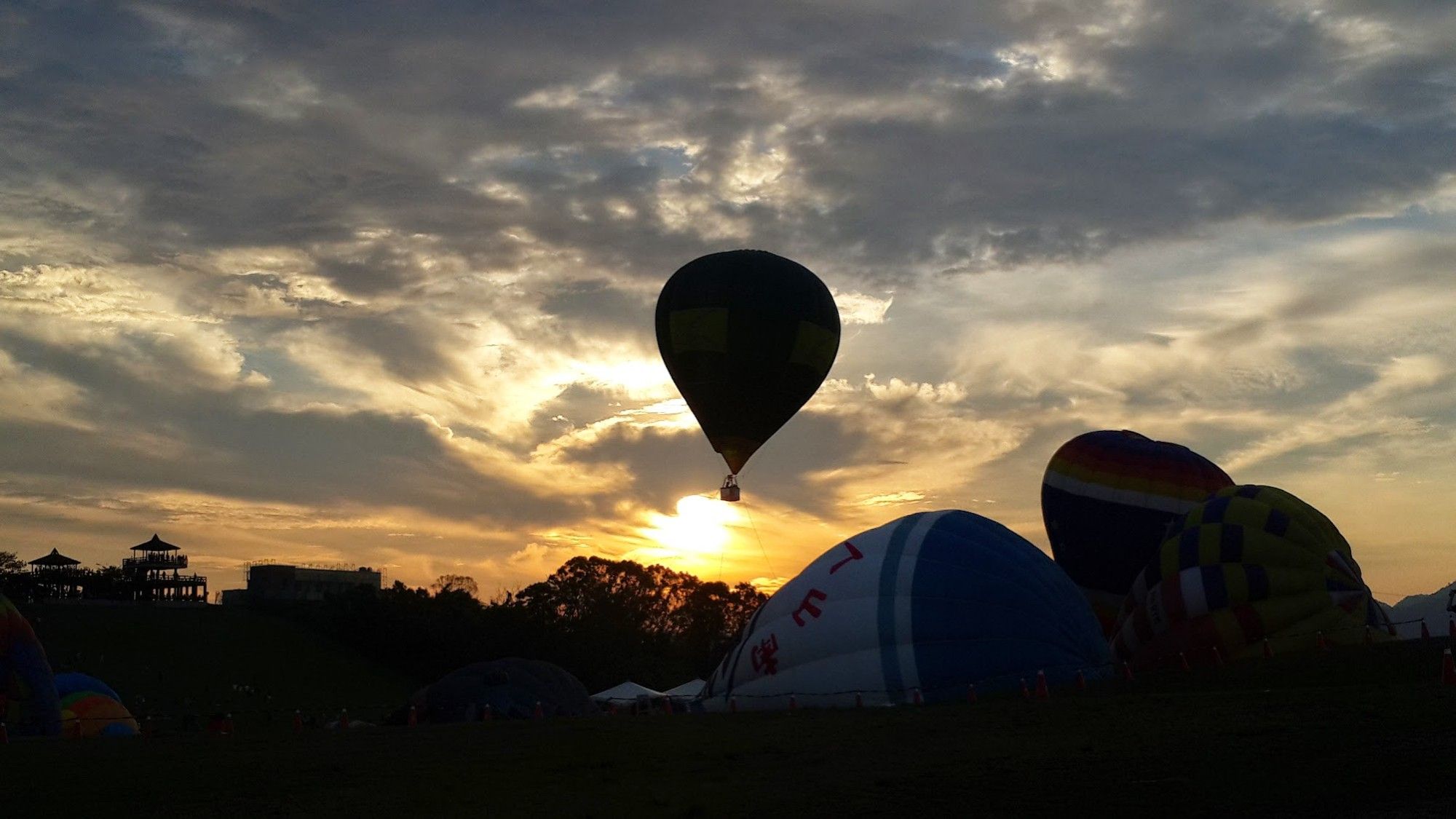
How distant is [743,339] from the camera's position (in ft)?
118

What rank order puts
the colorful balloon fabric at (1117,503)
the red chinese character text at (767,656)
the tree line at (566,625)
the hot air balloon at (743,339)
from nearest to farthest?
1. the red chinese character text at (767,656)
2. the hot air balloon at (743,339)
3. the colorful balloon fabric at (1117,503)
4. the tree line at (566,625)

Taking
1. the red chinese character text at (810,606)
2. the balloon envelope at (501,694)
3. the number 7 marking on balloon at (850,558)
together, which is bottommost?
the balloon envelope at (501,694)

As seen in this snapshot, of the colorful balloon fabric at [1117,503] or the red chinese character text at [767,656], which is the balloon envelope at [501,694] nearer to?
the red chinese character text at [767,656]

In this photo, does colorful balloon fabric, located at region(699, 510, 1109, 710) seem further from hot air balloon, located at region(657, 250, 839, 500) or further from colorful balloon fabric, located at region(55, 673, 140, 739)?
colorful balloon fabric, located at region(55, 673, 140, 739)

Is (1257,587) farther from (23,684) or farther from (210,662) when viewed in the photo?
(210,662)

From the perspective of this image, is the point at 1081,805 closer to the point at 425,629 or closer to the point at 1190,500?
the point at 1190,500

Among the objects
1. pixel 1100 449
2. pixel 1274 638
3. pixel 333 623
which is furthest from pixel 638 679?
pixel 1274 638

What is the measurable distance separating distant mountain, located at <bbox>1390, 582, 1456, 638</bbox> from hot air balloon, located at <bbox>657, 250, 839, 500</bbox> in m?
19.9

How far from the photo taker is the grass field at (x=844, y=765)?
12.0m

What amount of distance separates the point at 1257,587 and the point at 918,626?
28.5 feet

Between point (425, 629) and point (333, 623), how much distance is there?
29.8 feet

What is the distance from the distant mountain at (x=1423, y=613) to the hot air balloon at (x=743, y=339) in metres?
19.9

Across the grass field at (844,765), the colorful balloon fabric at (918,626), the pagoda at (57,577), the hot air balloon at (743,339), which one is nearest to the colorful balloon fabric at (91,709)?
the grass field at (844,765)

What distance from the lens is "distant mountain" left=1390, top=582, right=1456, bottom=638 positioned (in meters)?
45.7
